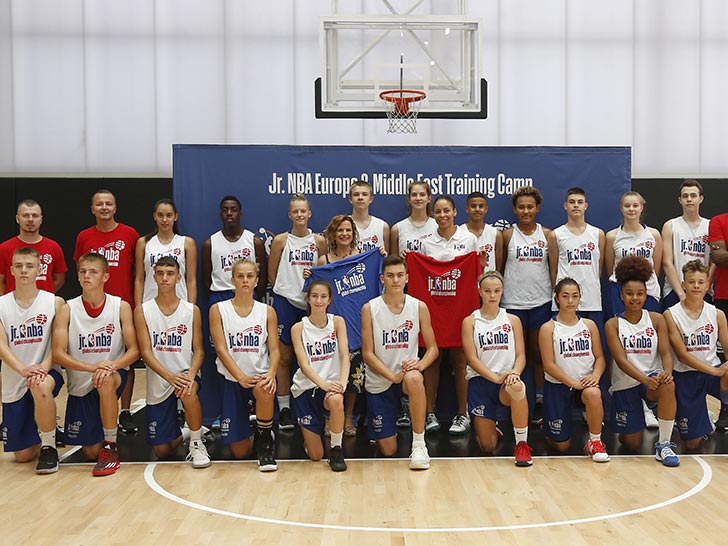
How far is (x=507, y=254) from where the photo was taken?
6020 millimetres

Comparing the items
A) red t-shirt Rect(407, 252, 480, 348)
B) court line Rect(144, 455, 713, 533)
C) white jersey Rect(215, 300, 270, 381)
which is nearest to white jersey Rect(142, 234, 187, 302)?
white jersey Rect(215, 300, 270, 381)

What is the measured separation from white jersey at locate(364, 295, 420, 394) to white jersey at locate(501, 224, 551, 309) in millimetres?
1045

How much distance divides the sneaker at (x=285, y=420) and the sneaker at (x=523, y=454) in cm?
184

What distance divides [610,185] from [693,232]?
789mm

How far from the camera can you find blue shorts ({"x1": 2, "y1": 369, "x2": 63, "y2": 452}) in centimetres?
499

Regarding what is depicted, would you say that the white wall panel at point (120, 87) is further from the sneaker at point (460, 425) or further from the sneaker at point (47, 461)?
the sneaker at point (460, 425)

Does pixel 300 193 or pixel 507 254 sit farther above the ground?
pixel 300 193

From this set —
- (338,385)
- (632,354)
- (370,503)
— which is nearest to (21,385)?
(338,385)

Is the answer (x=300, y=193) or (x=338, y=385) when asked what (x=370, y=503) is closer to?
(x=338, y=385)

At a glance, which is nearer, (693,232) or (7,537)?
(7,537)

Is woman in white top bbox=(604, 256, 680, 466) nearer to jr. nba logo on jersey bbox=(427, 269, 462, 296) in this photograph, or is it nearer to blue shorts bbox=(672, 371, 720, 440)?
blue shorts bbox=(672, 371, 720, 440)

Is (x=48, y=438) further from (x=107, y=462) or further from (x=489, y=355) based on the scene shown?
(x=489, y=355)

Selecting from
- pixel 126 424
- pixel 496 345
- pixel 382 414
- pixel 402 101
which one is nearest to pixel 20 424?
pixel 126 424

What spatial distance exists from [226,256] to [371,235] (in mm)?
1153
